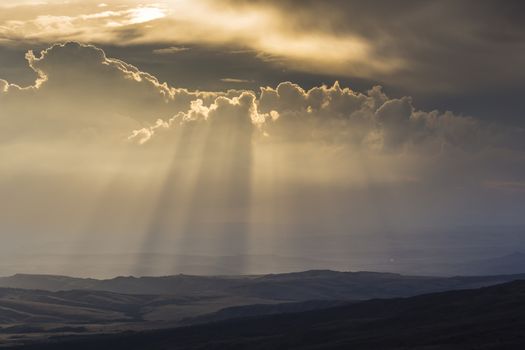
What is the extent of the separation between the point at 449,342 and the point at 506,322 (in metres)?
24.6

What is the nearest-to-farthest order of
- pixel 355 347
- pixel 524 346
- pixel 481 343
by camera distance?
pixel 524 346 → pixel 481 343 → pixel 355 347

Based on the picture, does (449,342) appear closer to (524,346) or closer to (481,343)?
(481,343)

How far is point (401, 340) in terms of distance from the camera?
7736 inches

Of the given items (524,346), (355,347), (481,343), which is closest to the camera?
(524,346)

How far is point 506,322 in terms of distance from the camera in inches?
7840

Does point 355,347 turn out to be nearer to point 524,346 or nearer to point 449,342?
point 449,342

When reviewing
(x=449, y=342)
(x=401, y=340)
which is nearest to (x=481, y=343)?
(x=449, y=342)

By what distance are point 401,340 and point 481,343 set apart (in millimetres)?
27566

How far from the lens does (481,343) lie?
172625mm

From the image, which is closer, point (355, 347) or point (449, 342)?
point (449, 342)

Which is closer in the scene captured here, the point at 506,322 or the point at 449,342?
the point at 449,342

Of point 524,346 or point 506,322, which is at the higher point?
point 506,322

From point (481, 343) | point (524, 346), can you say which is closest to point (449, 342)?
point (481, 343)

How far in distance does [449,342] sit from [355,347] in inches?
963
